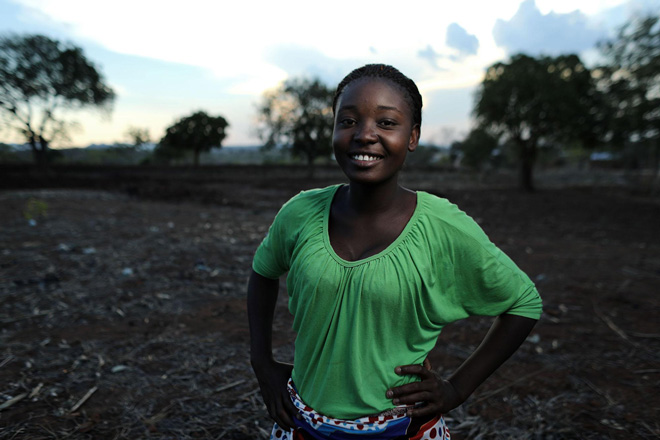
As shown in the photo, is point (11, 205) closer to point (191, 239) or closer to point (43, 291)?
point (191, 239)

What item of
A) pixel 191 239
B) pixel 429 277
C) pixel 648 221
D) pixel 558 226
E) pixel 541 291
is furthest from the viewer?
pixel 648 221

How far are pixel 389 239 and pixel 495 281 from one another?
1.09ft

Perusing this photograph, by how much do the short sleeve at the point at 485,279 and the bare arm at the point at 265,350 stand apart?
2.19ft

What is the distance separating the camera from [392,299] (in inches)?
47.4

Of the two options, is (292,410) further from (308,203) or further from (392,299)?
(308,203)

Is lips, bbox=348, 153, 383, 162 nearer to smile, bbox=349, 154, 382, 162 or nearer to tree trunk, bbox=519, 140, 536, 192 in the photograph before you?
smile, bbox=349, 154, 382, 162

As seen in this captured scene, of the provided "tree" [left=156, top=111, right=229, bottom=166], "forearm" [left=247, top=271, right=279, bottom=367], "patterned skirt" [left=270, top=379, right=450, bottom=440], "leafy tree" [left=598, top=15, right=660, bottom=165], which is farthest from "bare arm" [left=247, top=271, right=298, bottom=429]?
"tree" [left=156, top=111, right=229, bottom=166]

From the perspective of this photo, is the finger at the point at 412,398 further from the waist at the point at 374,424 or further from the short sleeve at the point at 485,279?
the short sleeve at the point at 485,279

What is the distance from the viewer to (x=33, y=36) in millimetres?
26281

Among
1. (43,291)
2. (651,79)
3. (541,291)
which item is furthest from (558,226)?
(43,291)

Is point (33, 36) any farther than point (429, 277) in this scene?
Yes

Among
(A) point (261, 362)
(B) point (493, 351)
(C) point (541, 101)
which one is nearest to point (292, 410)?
(A) point (261, 362)

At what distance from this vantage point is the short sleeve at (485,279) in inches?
48.7

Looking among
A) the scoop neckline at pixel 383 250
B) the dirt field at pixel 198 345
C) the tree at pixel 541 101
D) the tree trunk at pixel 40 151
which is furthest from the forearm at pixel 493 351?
the tree trunk at pixel 40 151
